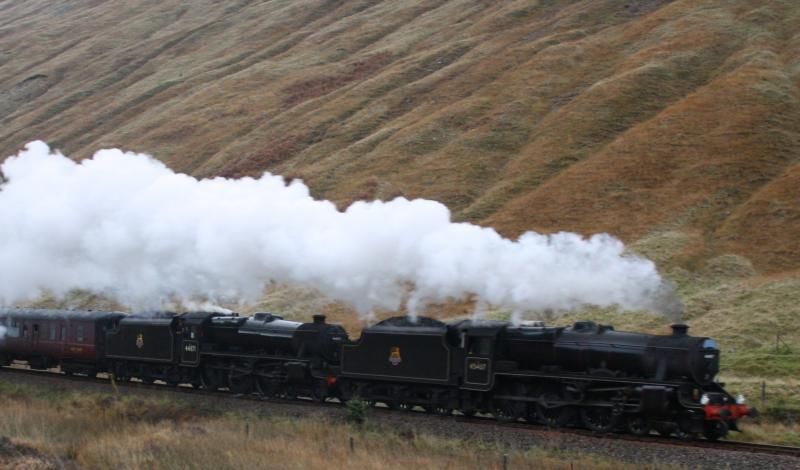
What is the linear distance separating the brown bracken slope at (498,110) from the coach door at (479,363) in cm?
2393

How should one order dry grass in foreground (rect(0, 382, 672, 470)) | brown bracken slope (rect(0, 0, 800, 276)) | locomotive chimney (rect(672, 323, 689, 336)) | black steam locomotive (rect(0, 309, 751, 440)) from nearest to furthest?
1. dry grass in foreground (rect(0, 382, 672, 470))
2. black steam locomotive (rect(0, 309, 751, 440))
3. locomotive chimney (rect(672, 323, 689, 336))
4. brown bracken slope (rect(0, 0, 800, 276))

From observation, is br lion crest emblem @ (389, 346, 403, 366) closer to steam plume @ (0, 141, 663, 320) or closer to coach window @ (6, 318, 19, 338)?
steam plume @ (0, 141, 663, 320)

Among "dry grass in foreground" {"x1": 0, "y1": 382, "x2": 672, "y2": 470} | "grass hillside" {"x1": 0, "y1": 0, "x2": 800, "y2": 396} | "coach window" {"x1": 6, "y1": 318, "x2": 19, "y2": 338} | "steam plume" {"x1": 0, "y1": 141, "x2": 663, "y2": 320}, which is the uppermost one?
"grass hillside" {"x1": 0, "y1": 0, "x2": 800, "y2": 396}

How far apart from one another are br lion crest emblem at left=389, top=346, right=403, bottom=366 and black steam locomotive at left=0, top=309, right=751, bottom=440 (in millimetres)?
32

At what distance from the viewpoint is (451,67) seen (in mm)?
86125

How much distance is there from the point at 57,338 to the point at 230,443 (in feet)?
63.1

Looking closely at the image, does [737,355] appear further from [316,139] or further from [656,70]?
[316,139]

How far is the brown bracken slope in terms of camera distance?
5300 centimetres

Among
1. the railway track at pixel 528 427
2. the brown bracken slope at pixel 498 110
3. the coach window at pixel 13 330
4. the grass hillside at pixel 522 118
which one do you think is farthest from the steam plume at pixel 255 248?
the brown bracken slope at pixel 498 110

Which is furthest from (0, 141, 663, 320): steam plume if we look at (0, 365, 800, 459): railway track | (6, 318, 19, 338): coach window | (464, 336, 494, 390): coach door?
(0, 365, 800, 459): railway track

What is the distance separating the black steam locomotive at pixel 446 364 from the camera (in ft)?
70.3

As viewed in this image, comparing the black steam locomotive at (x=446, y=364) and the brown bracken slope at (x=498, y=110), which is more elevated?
the brown bracken slope at (x=498, y=110)

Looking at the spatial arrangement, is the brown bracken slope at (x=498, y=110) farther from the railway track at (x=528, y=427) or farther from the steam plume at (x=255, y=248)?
the railway track at (x=528, y=427)

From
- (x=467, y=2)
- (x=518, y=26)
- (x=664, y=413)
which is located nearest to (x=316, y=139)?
(x=518, y=26)
